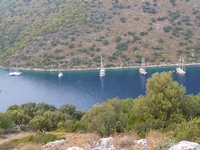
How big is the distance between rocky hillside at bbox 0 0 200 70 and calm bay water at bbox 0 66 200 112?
16.9 feet

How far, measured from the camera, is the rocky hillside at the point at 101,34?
69688mm

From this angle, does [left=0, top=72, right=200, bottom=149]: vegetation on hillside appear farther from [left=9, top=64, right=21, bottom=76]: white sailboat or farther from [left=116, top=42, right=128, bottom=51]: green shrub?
[left=116, top=42, right=128, bottom=51]: green shrub

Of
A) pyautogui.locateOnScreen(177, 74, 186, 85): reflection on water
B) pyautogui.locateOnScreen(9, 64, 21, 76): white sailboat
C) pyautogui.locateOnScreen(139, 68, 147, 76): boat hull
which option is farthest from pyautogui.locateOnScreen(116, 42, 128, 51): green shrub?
pyautogui.locateOnScreen(9, 64, 21, 76): white sailboat

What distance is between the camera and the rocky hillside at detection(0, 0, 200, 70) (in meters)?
69.7

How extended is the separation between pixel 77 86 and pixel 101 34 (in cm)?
2588

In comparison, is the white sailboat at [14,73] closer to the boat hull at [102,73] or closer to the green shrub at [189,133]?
the boat hull at [102,73]

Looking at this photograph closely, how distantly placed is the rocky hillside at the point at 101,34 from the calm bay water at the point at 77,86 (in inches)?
203

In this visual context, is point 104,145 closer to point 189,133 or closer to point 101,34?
point 189,133

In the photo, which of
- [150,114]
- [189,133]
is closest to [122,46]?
[150,114]

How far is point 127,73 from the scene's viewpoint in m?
62.9

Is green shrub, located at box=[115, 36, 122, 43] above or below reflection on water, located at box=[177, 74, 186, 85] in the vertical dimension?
above

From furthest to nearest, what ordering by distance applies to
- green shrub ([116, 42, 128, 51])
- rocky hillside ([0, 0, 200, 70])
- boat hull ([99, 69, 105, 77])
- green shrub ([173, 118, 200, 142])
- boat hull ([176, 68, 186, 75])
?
1. green shrub ([116, 42, 128, 51])
2. rocky hillside ([0, 0, 200, 70])
3. boat hull ([99, 69, 105, 77])
4. boat hull ([176, 68, 186, 75])
5. green shrub ([173, 118, 200, 142])

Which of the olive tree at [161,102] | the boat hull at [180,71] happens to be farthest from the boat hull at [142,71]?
the olive tree at [161,102]

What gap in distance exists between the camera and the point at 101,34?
75.3 m
